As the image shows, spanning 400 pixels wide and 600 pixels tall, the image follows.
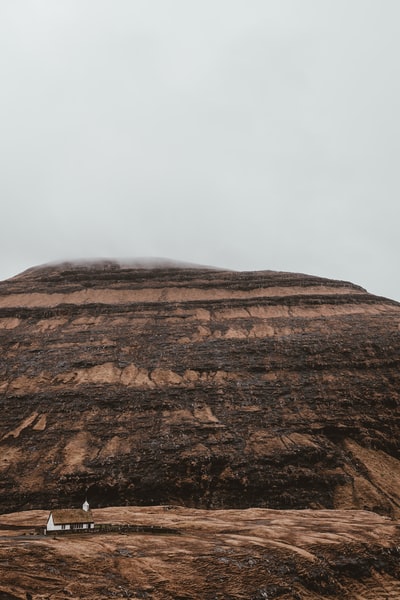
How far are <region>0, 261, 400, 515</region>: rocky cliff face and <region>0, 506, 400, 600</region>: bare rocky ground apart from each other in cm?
1152

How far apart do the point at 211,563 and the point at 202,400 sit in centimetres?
2764

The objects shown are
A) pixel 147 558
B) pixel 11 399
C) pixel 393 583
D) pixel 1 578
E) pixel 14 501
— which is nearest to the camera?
pixel 1 578

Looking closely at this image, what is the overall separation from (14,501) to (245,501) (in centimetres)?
1765

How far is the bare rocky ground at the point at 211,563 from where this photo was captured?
15133 mm

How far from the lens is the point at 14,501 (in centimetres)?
3431

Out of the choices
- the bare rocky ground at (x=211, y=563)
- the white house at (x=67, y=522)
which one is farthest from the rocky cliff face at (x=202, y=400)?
the white house at (x=67, y=522)

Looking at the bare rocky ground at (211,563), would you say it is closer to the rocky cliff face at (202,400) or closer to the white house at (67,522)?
the white house at (67,522)

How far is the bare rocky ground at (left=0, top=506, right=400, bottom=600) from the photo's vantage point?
49.6 feet

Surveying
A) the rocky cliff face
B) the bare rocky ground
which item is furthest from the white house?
the rocky cliff face

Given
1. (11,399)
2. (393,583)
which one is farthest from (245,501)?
(11,399)

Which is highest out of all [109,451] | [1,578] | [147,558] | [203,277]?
[203,277]

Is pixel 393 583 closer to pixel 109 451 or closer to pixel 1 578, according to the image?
pixel 1 578

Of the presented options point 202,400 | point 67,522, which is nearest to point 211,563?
point 67,522

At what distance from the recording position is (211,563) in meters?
17.6
